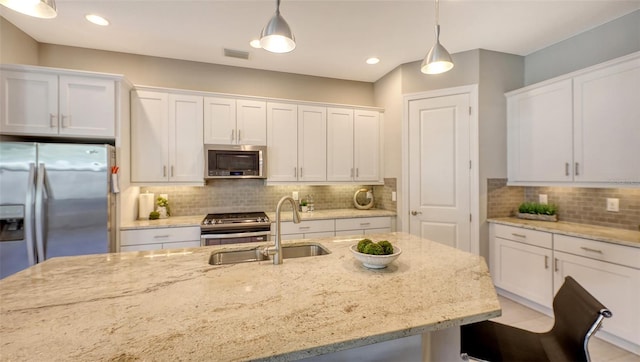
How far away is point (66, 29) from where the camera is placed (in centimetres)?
260

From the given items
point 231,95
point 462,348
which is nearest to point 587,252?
point 462,348

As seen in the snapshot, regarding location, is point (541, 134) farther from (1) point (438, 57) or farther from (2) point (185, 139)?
(2) point (185, 139)

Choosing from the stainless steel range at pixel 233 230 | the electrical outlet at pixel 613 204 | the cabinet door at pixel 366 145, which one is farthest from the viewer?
the cabinet door at pixel 366 145

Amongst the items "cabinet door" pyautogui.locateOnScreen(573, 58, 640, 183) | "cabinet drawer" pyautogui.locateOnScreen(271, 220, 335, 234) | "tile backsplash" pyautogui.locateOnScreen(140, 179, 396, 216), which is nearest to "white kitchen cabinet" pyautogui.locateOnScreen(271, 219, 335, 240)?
"cabinet drawer" pyautogui.locateOnScreen(271, 220, 335, 234)

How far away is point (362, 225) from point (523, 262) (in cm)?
170

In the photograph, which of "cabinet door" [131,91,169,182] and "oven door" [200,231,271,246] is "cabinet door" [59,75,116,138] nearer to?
"cabinet door" [131,91,169,182]

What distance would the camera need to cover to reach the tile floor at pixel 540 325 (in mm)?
2033

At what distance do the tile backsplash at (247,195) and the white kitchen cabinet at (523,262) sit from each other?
4.08 ft

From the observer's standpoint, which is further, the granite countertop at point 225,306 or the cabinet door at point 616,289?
the cabinet door at point 616,289

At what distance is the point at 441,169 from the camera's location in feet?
10.5

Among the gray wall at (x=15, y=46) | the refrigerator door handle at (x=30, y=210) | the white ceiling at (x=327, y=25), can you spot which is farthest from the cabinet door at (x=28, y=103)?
the white ceiling at (x=327, y=25)

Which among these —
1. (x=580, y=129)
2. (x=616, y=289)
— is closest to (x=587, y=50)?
(x=580, y=129)

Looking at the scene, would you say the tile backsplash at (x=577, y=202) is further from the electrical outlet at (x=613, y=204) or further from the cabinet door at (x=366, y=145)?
the cabinet door at (x=366, y=145)

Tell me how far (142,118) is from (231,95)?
976mm
